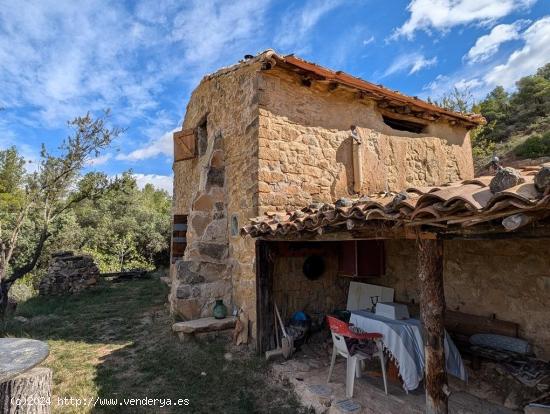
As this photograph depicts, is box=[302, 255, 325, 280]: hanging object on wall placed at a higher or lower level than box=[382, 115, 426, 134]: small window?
lower

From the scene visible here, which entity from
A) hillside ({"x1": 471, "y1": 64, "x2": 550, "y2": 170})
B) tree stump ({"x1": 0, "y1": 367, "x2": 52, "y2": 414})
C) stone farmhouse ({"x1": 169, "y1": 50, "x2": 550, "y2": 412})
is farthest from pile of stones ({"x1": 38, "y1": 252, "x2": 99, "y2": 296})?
hillside ({"x1": 471, "y1": 64, "x2": 550, "y2": 170})

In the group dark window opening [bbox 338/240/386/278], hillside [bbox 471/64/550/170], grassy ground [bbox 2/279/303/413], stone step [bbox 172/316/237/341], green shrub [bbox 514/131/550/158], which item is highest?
hillside [bbox 471/64/550/170]

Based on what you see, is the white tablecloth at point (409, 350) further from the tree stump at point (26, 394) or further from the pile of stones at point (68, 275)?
the pile of stones at point (68, 275)

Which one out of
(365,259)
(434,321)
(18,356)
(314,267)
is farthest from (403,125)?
(18,356)

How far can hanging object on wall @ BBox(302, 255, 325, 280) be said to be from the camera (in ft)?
21.5

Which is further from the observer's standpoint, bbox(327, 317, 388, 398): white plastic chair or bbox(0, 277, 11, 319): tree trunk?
bbox(0, 277, 11, 319): tree trunk

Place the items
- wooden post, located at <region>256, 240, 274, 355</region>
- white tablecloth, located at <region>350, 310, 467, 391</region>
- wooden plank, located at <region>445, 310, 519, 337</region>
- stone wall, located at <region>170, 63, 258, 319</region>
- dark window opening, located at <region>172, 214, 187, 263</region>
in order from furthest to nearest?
dark window opening, located at <region>172, 214, 187, 263</region> → stone wall, located at <region>170, 63, 258, 319</region> → wooden post, located at <region>256, 240, 274, 355</region> → wooden plank, located at <region>445, 310, 519, 337</region> → white tablecloth, located at <region>350, 310, 467, 391</region>

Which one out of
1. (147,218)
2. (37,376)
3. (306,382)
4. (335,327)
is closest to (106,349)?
(37,376)

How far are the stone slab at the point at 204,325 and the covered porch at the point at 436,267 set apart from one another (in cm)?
118

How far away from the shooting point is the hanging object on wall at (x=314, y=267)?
655 cm

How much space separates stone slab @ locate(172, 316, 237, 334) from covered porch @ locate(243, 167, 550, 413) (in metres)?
1.18

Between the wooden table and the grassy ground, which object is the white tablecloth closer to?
the grassy ground

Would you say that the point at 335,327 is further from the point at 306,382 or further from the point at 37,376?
the point at 37,376

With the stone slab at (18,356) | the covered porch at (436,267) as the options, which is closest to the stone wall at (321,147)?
the covered porch at (436,267)
